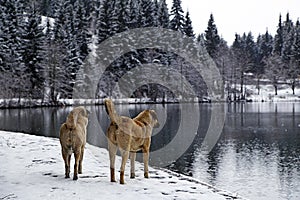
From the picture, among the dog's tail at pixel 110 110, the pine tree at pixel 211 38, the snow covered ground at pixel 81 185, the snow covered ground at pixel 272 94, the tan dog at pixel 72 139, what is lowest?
the snow covered ground at pixel 81 185

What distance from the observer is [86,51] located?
60.3m

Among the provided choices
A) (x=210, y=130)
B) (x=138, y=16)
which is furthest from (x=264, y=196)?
(x=138, y=16)

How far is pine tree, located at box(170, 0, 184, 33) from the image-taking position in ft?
223

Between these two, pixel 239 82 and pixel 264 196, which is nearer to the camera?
pixel 264 196

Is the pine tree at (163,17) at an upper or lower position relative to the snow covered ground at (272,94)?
upper

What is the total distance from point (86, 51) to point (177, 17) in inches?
734

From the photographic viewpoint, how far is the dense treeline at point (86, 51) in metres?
49.6

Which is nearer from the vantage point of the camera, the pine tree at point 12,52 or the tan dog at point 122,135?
the tan dog at point 122,135

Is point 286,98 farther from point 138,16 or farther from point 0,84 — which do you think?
point 0,84

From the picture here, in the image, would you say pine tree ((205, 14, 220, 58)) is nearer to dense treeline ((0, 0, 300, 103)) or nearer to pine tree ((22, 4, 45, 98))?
dense treeline ((0, 0, 300, 103))

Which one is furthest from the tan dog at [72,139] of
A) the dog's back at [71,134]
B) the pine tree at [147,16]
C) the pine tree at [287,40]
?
the pine tree at [287,40]

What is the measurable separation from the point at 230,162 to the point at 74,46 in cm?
4789

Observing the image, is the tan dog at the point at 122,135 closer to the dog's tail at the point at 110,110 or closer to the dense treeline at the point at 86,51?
the dog's tail at the point at 110,110

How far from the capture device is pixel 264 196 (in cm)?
991
